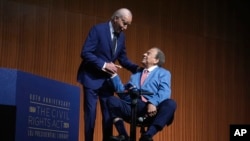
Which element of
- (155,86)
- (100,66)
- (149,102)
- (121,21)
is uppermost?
(121,21)

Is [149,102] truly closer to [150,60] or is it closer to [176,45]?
[150,60]

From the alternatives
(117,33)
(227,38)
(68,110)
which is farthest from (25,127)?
(227,38)

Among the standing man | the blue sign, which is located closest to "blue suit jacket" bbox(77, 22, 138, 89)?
the standing man

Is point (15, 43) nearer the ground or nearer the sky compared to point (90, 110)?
nearer the sky

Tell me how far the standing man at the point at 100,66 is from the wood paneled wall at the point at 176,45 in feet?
4.60

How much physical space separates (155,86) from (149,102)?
13 centimetres

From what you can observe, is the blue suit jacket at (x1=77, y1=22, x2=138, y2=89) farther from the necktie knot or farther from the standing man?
the necktie knot

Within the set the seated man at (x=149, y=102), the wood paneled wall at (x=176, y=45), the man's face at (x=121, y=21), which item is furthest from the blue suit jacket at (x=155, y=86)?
the wood paneled wall at (x=176, y=45)

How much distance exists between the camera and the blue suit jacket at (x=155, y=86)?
331 cm

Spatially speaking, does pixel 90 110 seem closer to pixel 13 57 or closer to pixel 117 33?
pixel 117 33

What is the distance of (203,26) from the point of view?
591 cm

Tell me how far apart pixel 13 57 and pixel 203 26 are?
2196mm

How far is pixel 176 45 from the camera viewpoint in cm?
566

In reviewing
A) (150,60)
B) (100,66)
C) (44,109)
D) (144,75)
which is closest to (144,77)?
(144,75)
